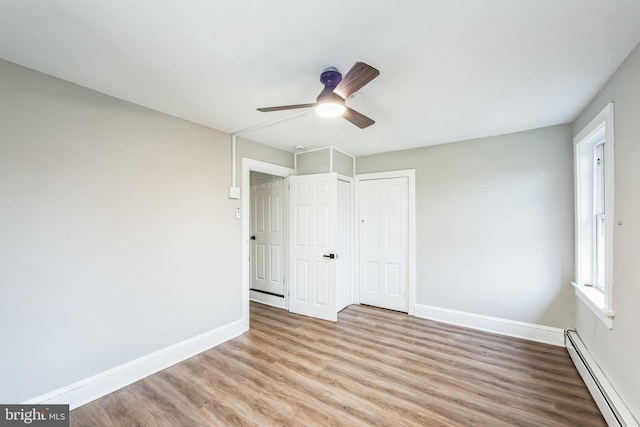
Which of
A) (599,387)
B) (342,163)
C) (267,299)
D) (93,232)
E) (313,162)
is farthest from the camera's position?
(267,299)

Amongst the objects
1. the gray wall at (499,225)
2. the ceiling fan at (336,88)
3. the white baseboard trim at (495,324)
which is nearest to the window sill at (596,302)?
the gray wall at (499,225)

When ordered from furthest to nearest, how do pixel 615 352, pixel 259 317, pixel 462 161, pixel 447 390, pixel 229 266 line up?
pixel 259 317 → pixel 462 161 → pixel 229 266 → pixel 447 390 → pixel 615 352

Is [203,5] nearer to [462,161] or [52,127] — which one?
[52,127]

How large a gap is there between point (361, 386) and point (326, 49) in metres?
2.47

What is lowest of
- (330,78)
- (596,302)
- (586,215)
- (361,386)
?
(361,386)

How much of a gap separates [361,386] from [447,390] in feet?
2.23

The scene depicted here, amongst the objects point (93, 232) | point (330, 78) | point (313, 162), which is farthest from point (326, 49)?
point (313, 162)

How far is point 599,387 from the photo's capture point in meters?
1.92

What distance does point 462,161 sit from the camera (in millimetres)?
3387

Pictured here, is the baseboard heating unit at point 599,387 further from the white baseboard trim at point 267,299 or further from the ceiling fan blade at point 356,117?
the white baseboard trim at point 267,299

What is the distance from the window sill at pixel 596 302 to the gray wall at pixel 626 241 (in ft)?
0.18

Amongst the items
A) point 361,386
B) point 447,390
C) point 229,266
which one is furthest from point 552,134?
point 229,266

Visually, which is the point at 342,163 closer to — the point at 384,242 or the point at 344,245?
the point at 344,245

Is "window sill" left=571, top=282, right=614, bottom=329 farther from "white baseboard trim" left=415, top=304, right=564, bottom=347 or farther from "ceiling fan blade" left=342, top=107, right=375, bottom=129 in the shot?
"ceiling fan blade" left=342, top=107, right=375, bottom=129
